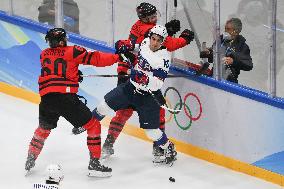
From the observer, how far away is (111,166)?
8289mm

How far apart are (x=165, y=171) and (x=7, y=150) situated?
5.07ft

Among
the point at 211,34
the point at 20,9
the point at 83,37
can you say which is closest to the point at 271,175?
the point at 211,34

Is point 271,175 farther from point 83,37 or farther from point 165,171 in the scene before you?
point 83,37

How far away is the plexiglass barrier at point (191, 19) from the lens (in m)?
7.91

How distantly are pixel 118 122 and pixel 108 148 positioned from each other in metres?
0.25

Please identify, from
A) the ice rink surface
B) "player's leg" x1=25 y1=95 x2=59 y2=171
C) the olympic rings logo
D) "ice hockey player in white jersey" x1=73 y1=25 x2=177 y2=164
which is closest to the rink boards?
the olympic rings logo

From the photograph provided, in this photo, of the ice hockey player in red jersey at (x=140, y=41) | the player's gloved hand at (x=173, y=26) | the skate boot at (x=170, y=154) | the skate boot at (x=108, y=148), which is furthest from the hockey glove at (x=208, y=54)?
the skate boot at (x=108, y=148)

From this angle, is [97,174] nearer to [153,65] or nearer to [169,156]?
[169,156]

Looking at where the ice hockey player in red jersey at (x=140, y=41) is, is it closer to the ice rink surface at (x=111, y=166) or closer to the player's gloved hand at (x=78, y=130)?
the ice rink surface at (x=111, y=166)

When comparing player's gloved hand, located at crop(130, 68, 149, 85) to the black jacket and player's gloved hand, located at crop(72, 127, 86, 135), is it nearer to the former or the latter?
player's gloved hand, located at crop(72, 127, 86, 135)

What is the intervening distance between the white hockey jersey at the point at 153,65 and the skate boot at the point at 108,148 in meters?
0.70

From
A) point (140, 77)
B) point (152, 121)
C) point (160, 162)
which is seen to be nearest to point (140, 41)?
point (140, 77)

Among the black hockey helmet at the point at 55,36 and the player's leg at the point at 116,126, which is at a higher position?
the black hockey helmet at the point at 55,36

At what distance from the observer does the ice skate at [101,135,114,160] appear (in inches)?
330
